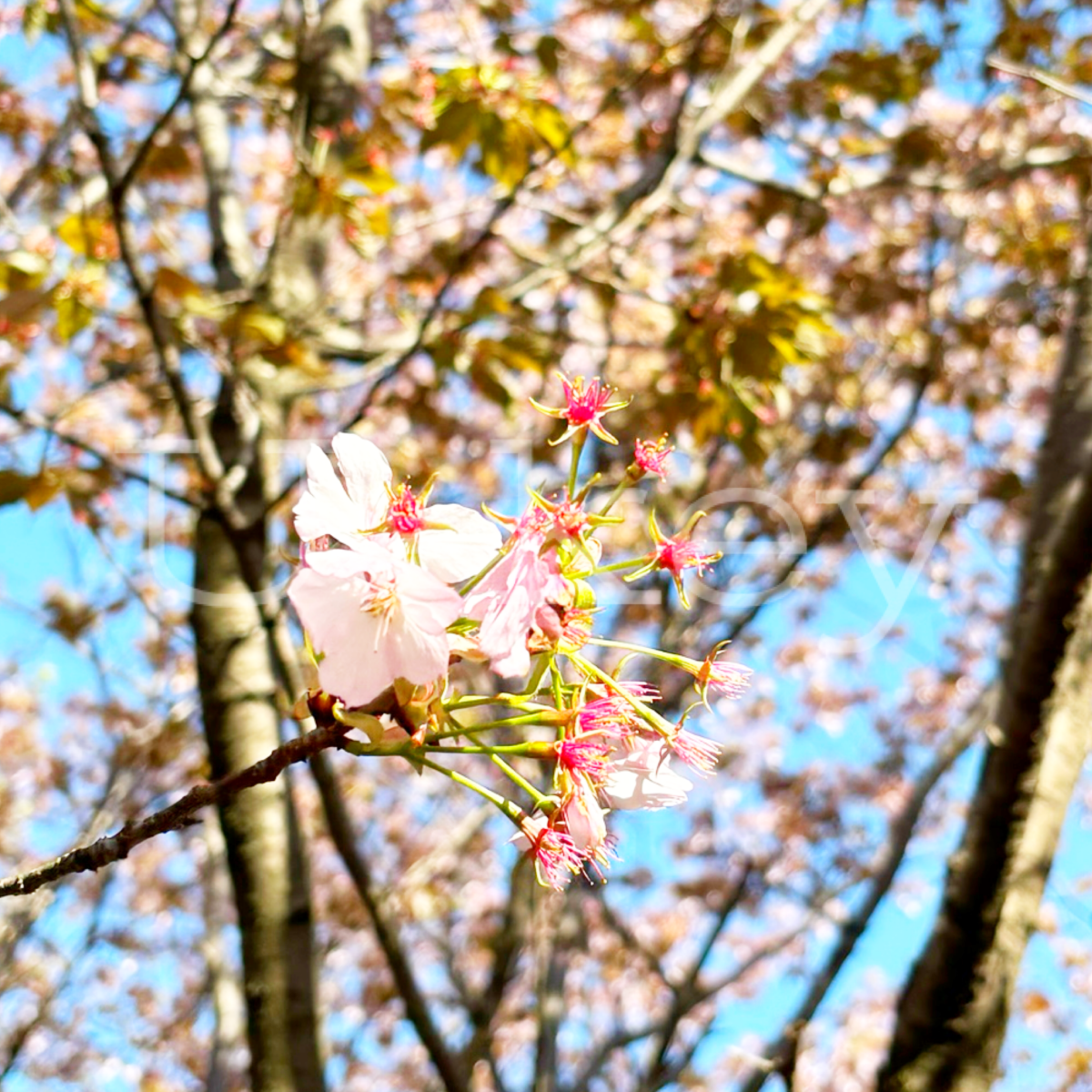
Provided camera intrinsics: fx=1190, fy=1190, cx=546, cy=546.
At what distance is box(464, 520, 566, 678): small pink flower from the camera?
0.82m

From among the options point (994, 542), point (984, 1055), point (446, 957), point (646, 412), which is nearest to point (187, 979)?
point (446, 957)

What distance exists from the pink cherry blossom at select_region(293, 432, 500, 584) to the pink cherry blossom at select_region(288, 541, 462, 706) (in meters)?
0.05

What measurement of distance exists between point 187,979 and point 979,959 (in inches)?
355

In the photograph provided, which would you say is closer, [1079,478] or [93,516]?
[1079,478]

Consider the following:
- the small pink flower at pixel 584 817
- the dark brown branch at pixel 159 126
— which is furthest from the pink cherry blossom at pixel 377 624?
the dark brown branch at pixel 159 126

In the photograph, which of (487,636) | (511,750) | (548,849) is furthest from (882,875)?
(487,636)

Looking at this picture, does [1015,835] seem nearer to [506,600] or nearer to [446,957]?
[506,600]

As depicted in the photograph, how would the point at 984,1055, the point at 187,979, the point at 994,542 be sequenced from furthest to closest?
the point at 187,979, the point at 994,542, the point at 984,1055

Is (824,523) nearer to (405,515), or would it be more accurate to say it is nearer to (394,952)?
(394,952)

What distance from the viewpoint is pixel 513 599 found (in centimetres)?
84

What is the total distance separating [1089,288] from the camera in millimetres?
A: 2656

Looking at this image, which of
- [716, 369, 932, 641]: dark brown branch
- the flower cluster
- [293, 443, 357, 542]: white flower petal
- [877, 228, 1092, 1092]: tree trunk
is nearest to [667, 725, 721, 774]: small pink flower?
the flower cluster

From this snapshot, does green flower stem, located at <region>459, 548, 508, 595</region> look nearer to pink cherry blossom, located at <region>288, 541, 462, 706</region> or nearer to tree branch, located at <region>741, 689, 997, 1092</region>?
pink cherry blossom, located at <region>288, 541, 462, 706</region>

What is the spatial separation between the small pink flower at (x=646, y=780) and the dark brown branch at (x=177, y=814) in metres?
0.27
